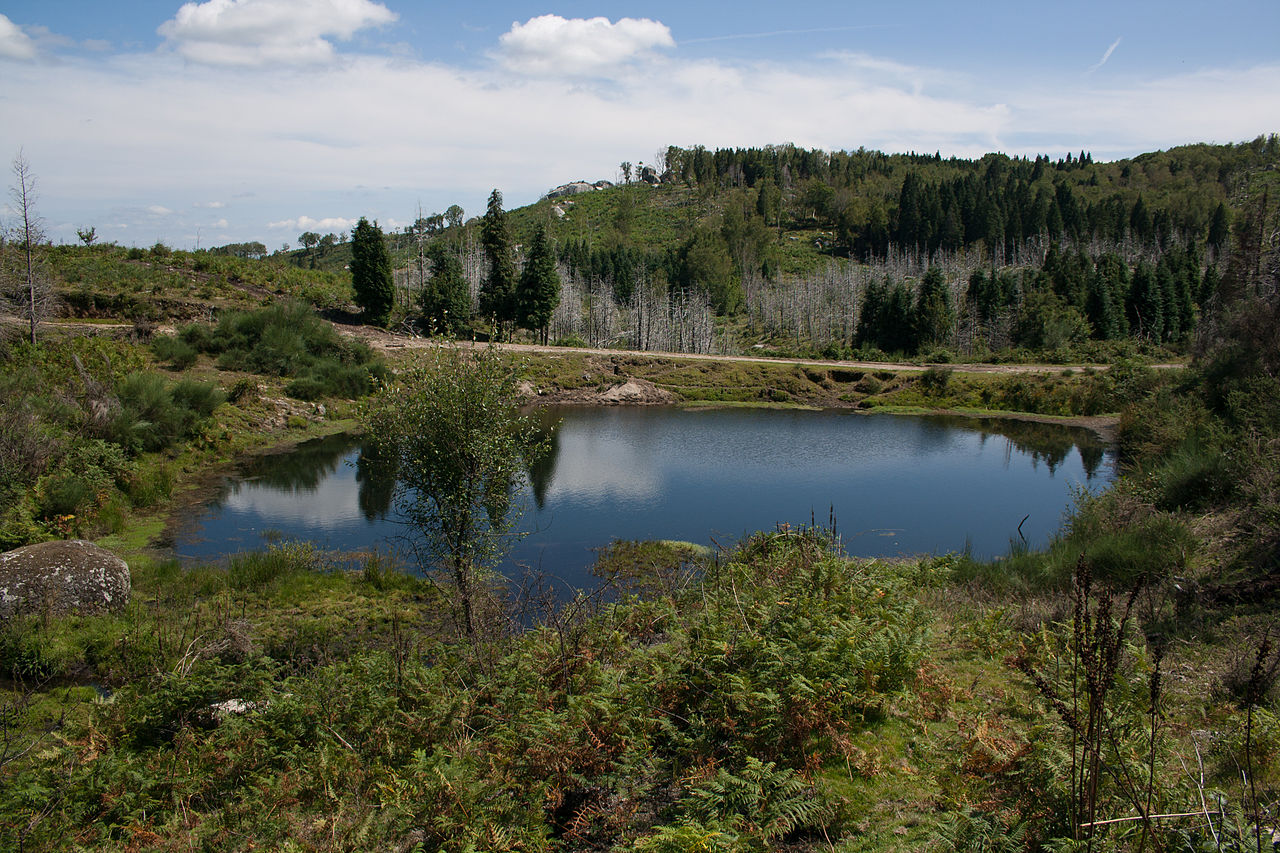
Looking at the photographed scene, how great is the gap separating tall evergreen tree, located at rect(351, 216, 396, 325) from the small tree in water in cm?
4519

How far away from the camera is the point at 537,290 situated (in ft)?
191

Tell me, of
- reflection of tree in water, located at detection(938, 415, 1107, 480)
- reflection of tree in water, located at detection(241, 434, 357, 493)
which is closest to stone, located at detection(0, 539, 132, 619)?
reflection of tree in water, located at detection(241, 434, 357, 493)

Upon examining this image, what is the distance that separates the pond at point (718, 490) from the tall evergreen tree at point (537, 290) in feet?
61.2

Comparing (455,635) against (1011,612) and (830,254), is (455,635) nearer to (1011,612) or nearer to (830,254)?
(1011,612)

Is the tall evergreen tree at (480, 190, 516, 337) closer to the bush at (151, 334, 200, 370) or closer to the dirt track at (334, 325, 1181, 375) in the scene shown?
the dirt track at (334, 325, 1181, 375)

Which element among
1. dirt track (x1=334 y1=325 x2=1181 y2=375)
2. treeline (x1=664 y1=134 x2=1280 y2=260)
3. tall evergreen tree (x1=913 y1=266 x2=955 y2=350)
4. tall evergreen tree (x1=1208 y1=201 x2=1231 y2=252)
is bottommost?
dirt track (x1=334 y1=325 x2=1181 y2=375)

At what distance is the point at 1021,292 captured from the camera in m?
72.3

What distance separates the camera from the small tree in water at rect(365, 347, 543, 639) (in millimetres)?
13633

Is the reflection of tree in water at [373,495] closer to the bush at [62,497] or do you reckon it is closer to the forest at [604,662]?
the forest at [604,662]

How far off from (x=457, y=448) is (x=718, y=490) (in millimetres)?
15208

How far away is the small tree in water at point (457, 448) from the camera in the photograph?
13.6 meters

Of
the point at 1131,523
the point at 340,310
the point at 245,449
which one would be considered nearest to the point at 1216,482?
the point at 1131,523

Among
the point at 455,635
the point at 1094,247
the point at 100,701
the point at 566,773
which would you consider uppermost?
the point at 1094,247

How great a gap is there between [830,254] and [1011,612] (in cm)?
11925
